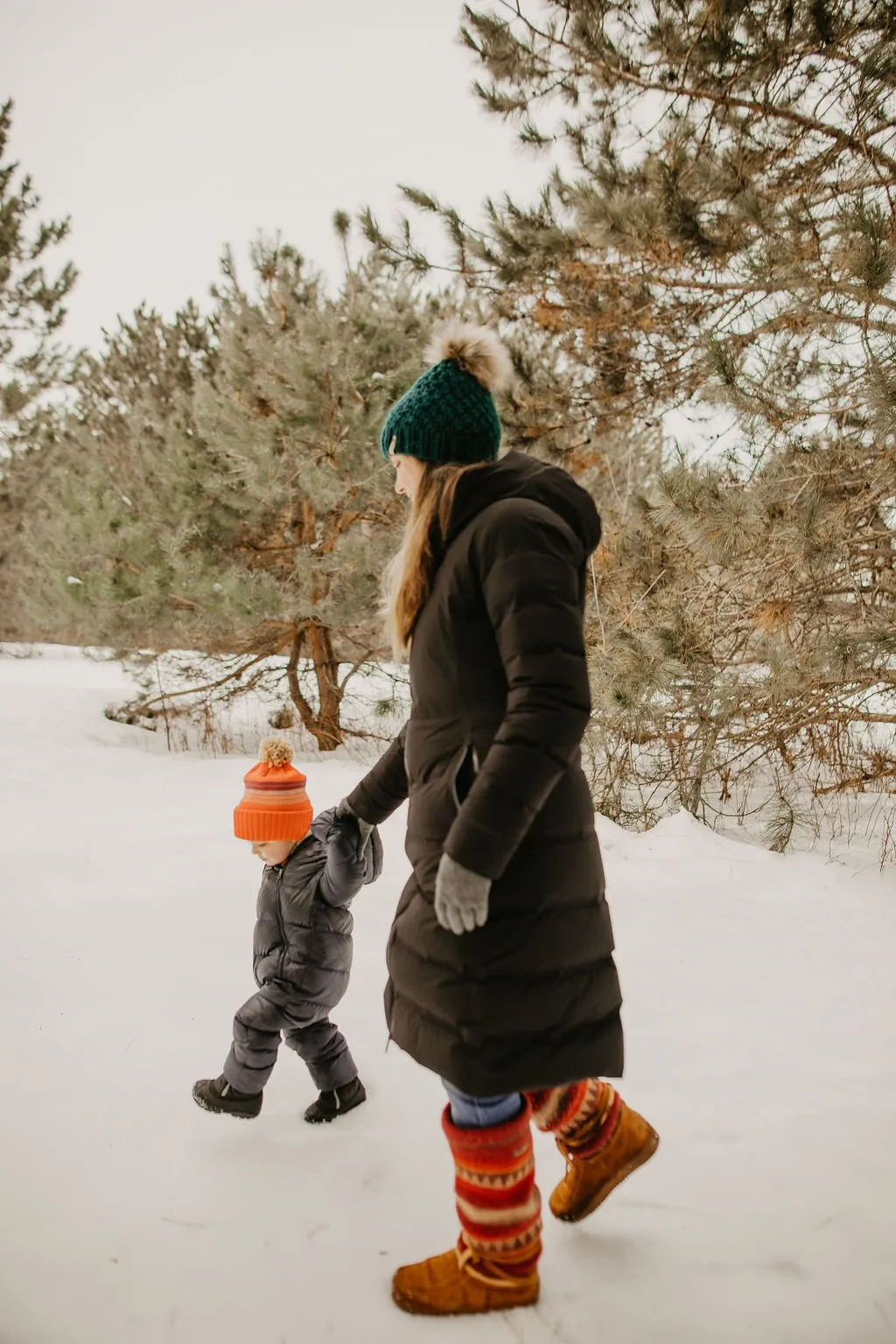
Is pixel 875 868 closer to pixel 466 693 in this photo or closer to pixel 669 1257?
pixel 669 1257

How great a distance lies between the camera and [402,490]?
1509 mm

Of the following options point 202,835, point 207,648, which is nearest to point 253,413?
point 207,648

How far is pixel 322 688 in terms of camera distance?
25.2 ft

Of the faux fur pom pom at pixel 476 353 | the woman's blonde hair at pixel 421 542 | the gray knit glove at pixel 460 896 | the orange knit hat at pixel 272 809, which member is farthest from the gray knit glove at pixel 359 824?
the faux fur pom pom at pixel 476 353

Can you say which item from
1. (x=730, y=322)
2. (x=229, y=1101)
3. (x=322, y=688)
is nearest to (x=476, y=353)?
(x=229, y=1101)

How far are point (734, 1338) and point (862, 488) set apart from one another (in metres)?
2.82

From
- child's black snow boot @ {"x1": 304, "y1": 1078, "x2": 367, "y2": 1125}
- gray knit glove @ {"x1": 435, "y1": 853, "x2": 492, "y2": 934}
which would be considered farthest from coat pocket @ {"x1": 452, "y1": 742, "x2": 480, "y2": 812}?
child's black snow boot @ {"x1": 304, "y1": 1078, "x2": 367, "y2": 1125}

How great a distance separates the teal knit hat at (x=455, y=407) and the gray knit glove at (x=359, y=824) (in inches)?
30.0

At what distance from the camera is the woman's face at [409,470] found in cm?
144

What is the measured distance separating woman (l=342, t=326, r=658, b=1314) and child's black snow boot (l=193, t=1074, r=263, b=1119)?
0.59 metres

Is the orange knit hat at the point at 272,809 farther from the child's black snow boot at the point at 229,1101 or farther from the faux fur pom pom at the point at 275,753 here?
the child's black snow boot at the point at 229,1101

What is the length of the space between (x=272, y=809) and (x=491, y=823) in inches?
33.7

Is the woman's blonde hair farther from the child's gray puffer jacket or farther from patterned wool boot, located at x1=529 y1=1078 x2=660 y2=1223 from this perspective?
patterned wool boot, located at x1=529 y1=1078 x2=660 y2=1223

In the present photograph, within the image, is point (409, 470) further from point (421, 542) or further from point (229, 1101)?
point (229, 1101)
